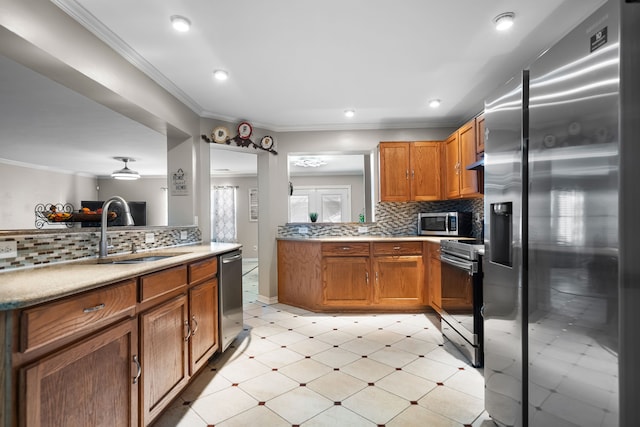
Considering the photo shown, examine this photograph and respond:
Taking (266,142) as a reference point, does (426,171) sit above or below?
below

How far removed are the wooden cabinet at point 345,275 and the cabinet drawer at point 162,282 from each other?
2.01m

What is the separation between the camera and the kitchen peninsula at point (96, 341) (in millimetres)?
1023

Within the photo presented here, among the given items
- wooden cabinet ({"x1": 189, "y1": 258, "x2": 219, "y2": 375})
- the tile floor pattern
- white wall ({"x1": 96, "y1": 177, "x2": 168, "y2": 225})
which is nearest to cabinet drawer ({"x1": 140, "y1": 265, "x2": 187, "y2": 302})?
wooden cabinet ({"x1": 189, "y1": 258, "x2": 219, "y2": 375})

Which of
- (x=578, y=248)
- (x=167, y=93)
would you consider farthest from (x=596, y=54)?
(x=167, y=93)

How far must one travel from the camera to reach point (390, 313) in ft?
12.7

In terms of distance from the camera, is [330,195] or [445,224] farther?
[330,195]

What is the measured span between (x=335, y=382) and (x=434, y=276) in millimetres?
1782

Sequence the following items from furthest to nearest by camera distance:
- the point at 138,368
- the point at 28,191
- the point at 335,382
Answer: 1. the point at 28,191
2. the point at 335,382
3. the point at 138,368

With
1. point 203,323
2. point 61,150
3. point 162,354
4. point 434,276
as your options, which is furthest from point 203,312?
point 61,150

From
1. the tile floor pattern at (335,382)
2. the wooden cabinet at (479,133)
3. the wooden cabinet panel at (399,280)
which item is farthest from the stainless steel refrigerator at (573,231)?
the wooden cabinet panel at (399,280)

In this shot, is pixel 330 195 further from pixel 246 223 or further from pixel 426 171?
pixel 426 171

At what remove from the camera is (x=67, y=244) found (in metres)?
1.97

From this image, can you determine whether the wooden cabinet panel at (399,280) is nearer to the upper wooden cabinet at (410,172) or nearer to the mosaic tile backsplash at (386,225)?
the mosaic tile backsplash at (386,225)

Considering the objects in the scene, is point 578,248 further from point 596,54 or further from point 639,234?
point 596,54
